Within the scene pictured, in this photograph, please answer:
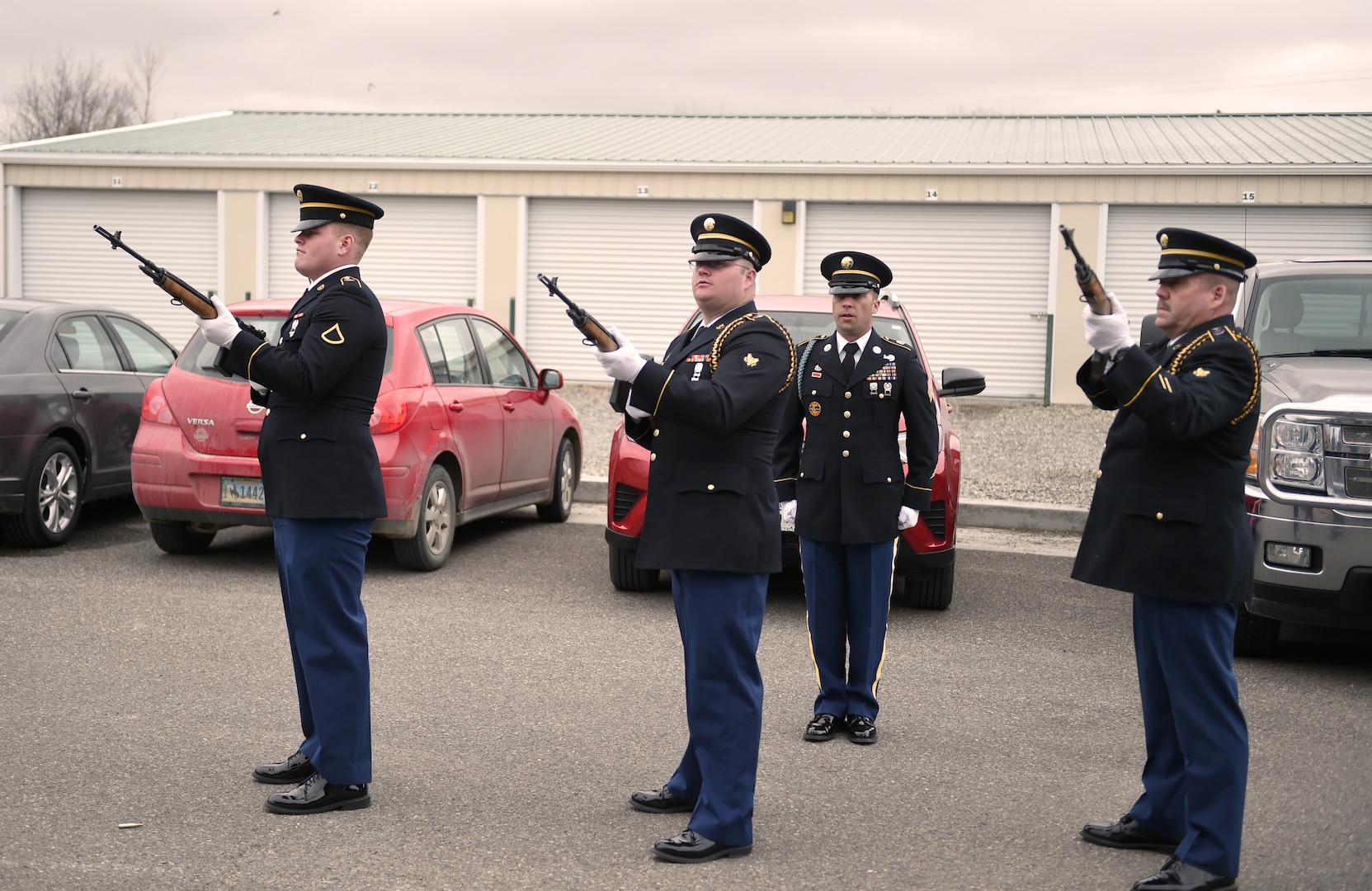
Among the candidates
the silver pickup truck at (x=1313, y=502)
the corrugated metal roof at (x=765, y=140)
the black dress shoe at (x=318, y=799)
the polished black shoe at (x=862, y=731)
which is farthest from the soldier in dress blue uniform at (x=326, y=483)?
the corrugated metal roof at (x=765, y=140)

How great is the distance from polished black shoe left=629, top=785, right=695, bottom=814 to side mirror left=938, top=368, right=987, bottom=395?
3.77m

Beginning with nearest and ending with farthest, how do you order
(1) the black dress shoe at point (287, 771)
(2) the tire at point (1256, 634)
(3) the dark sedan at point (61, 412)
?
(1) the black dress shoe at point (287, 771)
(2) the tire at point (1256, 634)
(3) the dark sedan at point (61, 412)

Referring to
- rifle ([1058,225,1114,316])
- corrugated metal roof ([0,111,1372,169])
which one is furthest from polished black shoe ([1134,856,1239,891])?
corrugated metal roof ([0,111,1372,169])

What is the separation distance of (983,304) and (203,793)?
17.1 m

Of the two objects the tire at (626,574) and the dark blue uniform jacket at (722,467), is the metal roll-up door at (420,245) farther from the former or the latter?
the dark blue uniform jacket at (722,467)

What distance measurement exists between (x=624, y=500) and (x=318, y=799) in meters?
3.44

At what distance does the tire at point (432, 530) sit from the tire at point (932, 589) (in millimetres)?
2940

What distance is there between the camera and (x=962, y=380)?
24.4 feet

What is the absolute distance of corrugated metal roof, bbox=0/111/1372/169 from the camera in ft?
66.4

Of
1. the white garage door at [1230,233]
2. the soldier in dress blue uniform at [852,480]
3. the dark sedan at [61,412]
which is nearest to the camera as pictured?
the soldier in dress blue uniform at [852,480]

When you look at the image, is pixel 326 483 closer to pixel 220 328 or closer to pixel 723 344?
pixel 220 328

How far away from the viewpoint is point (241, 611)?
7.04 m

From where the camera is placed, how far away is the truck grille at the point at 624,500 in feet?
24.3

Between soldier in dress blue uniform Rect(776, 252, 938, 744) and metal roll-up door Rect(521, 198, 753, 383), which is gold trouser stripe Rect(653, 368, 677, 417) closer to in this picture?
soldier in dress blue uniform Rect(776, 252, 938, 744)
